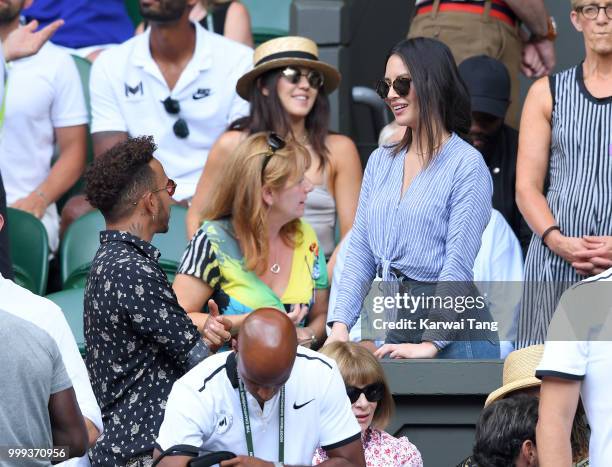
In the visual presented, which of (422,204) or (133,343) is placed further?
(422,204)

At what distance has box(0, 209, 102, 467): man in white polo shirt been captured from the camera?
398cm

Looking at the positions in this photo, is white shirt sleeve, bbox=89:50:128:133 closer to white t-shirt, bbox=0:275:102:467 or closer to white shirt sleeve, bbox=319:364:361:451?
white t-shirt, bbox=0:275:102:467

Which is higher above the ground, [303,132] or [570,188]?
[570,188]

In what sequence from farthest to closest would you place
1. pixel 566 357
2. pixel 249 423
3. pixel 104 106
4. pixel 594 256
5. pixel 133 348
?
pixel 104 106
pixel 594 256
pixel 133 348
pixel 249 423
pixel 566 357

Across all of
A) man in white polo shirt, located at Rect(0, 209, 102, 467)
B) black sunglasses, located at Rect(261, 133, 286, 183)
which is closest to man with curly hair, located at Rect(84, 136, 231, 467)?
man in white polo shirt, located at Rect(0, 209, 102, 467)

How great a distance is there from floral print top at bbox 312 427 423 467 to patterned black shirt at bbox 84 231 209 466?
2.26 feet

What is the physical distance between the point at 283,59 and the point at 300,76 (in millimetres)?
116

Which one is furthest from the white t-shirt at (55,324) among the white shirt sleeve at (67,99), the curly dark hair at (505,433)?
the white shirt sleeve at (67,99)

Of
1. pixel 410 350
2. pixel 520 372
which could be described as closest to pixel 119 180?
pixel 410 350

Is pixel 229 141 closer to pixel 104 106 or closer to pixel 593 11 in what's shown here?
pixel 104 106

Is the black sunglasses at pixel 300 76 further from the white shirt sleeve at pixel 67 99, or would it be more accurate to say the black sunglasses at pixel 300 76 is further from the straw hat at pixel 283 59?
the white shirt sleeve at pixel 67 99

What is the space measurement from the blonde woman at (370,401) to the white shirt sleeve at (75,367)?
3.20 ft

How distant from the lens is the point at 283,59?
23.0 ft

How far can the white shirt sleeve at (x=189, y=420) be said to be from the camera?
4117 mm
